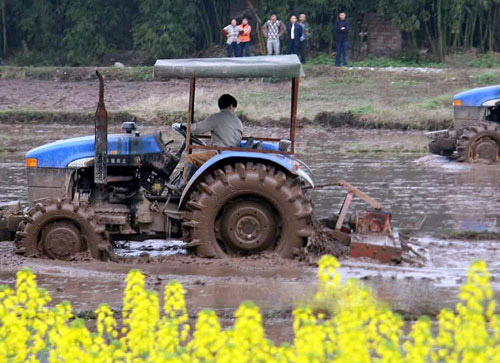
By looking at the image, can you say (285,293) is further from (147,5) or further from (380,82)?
(147,5)

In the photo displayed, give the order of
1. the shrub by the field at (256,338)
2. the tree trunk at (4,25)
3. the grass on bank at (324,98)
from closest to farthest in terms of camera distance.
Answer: the shrub by the field at (256,338) → the grass on bank at (324,98) → the tree trunk at (4,25)

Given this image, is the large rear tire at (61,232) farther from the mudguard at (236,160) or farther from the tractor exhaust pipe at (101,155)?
the mudguard at (236,160)

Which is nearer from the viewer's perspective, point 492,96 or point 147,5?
point 492,96

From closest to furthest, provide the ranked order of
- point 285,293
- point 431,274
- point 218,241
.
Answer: point 285,293 < point 431,274 < point 218,241

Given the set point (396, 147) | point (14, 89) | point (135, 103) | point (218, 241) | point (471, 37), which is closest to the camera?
point (218, 241)

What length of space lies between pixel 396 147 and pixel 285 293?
11.3 meters

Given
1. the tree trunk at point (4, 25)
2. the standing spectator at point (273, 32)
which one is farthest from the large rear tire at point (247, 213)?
the tree trunk at point (4, 25)

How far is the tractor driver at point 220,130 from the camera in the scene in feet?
35.5

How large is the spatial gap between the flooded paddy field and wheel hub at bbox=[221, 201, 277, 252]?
0.17 m

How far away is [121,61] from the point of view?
3362 centimetres

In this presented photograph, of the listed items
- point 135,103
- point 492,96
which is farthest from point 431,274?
point 135,103

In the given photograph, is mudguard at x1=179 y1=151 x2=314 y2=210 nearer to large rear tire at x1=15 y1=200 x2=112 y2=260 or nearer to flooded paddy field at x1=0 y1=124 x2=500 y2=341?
flooded paddy field at x1=0 y1=124 x2=500 y2=341

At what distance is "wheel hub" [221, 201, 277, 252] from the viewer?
35.2 ft

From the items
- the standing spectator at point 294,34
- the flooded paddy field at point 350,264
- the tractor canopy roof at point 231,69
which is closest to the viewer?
the flooded paddy field at point 350,264
